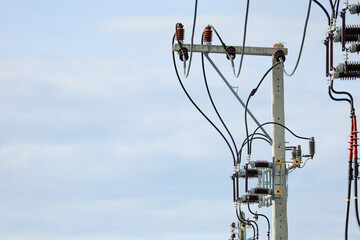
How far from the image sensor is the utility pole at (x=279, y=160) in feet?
73.4

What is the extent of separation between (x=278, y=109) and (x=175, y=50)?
8.89 ft

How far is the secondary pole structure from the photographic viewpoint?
22.4 metres

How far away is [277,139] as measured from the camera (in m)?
22.4

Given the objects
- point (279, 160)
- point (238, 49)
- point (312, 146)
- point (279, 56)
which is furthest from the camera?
point (312, 146)

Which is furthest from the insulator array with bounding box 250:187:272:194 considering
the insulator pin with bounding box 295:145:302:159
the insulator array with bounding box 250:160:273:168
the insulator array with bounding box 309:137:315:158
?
the insulator array with bounding box 309:137:315:158

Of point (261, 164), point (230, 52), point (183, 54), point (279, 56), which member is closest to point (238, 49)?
point (230, 52)

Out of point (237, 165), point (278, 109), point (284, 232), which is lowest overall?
point (284, 232)

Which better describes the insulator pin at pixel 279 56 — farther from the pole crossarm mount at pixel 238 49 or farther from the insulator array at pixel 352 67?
the insulator array at pixel 352 67

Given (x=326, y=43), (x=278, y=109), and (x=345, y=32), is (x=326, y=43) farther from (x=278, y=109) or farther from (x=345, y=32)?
(x=278, y=109)

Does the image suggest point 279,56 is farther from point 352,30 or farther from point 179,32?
point 352,30

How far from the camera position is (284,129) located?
73.6 feet

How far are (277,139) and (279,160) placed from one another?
48 cm

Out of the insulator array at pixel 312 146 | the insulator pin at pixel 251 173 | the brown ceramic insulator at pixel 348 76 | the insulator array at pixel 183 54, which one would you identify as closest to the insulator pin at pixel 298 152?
the insulator array at pixel 312 146

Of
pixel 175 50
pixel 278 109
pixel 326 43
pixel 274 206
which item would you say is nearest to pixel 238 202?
pixel 274 206
